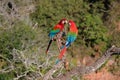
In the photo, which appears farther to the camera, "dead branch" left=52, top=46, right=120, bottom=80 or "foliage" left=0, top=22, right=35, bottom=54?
"foliage" left=0, top=22, right=35, bottom=54

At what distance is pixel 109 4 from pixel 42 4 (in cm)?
250

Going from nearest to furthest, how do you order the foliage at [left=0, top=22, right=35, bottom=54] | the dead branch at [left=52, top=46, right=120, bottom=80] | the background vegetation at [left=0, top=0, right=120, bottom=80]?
the dead branch at [left=52, top=46, right=120, bottom=80] → the foliage at [left=0, top=22, right=35, bottom=54] → the background vegetation at [left=0, top=0, right=120, bottom=80]

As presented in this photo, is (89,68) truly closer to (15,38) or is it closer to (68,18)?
(15,38)

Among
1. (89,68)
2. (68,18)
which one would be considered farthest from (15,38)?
(89,68)

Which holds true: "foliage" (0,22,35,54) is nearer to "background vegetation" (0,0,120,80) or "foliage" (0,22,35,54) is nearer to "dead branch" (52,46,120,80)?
"background vegetation" (0,0,120,80)

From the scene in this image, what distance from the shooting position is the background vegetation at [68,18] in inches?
485

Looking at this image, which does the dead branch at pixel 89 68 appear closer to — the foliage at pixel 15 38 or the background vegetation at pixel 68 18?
the background vegetation at pixel 68 18

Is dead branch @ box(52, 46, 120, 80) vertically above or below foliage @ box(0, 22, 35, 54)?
above

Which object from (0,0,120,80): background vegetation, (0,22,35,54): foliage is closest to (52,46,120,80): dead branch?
(0,0,120,80): background vegetation

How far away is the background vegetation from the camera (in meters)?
12.3

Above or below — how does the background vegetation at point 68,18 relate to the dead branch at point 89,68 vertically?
below

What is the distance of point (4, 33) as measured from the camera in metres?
12.4

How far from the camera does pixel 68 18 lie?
583 inches

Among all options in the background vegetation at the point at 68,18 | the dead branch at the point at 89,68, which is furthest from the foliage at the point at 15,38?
the dead branch at the point at 89,68
